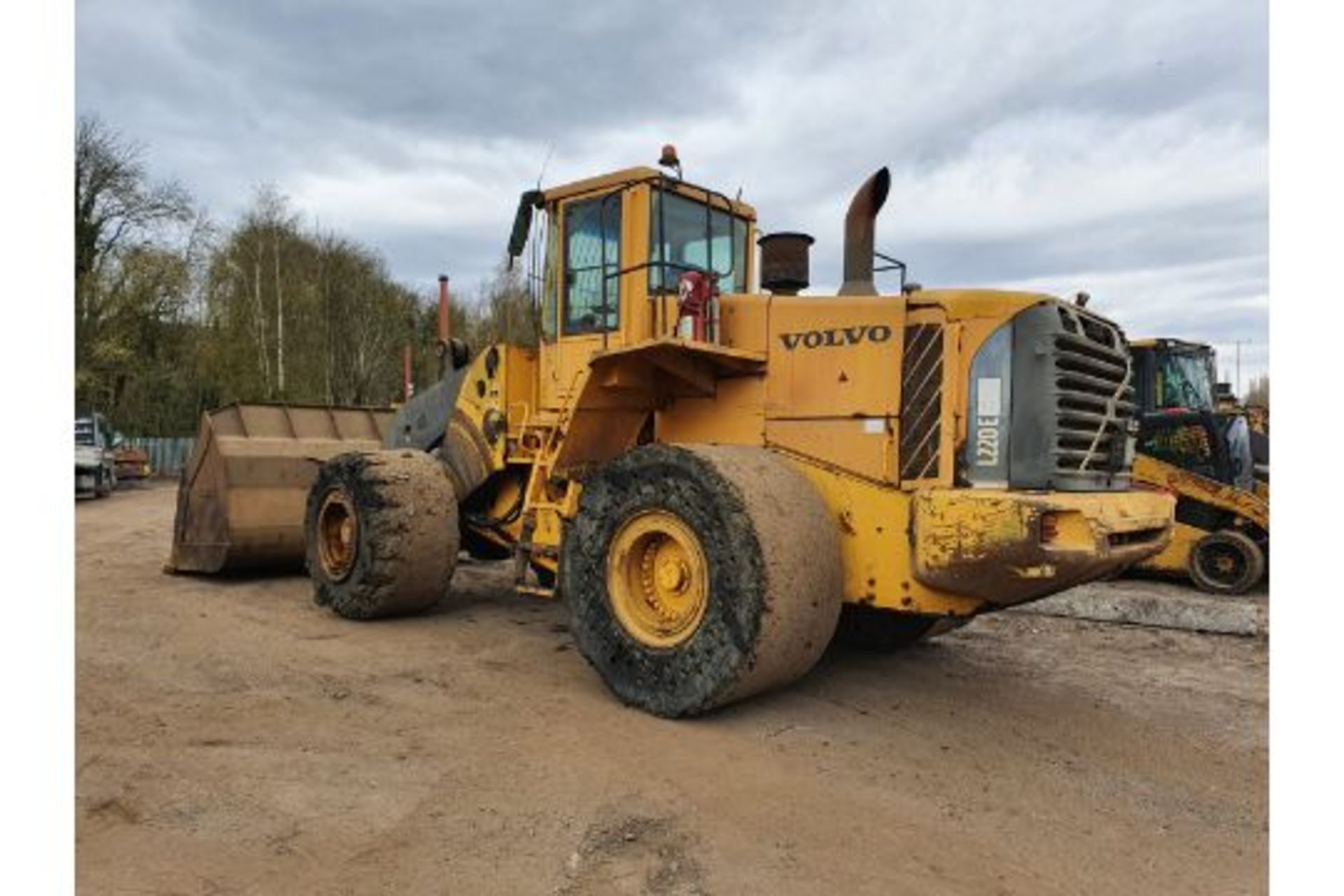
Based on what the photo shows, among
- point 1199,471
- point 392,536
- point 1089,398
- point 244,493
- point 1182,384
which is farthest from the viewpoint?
point 1182,384

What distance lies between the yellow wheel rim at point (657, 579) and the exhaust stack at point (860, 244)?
68.4 inches

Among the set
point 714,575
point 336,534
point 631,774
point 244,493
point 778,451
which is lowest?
point 631,774

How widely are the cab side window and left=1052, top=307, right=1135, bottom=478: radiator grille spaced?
2.81 metres

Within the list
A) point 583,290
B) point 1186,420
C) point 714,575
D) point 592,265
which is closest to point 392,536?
point 583,290

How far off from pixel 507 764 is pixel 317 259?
32.3m

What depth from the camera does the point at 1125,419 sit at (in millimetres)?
5211

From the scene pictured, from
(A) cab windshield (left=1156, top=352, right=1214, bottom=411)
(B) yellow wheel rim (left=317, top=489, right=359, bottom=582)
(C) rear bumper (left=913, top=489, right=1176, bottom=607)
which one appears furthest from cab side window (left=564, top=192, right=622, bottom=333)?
(A) cab windshield (left=1156, top=352, right=1214, bottom=411)

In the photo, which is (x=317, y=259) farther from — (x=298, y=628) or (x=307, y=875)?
(x=307, y=875)

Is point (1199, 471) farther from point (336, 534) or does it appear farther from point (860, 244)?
point (336, 534)

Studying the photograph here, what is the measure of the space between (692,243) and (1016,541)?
3166 mm

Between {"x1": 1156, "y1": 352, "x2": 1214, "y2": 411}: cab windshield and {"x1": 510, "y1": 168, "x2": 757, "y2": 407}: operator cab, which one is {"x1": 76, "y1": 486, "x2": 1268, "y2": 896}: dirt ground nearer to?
{"x1": 510, "y1": 168, "x2": 757, "y2": 407}: operator cab

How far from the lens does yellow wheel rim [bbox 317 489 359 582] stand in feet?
24.1

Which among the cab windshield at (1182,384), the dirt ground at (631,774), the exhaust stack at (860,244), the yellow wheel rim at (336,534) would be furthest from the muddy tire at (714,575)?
the cab windshield at (1182,384)

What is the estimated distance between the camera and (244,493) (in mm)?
8773
